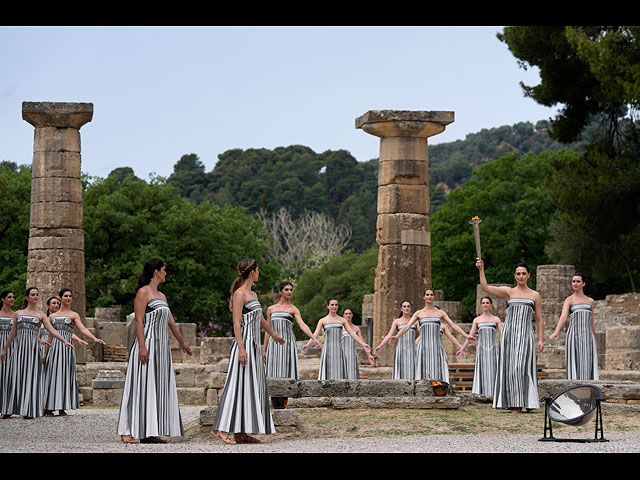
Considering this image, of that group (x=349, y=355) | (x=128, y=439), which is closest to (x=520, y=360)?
(x=349, y=355)

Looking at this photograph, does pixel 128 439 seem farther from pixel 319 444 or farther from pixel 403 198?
pixel 403 198

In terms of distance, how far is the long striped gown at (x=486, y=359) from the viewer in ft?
57.4

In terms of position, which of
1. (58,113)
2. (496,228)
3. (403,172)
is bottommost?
(403,172)

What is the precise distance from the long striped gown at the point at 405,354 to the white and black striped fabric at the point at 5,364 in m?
6.00

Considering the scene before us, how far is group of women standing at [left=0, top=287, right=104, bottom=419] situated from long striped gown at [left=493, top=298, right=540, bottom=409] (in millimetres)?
5682

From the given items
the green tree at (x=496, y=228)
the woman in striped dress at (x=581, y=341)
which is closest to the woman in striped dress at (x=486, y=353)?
the woman in striped dress at (x=581, y=341)

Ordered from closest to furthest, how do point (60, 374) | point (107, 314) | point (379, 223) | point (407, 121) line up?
1. point (60, 374)
2. point (407, 121)
3. point (379, 223)
4. point (107, 314)

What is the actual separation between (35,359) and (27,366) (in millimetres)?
168

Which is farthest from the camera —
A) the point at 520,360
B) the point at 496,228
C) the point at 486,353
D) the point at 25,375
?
the point at 496,228

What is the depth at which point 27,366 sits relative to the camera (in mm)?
17062

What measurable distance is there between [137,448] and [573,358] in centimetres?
866

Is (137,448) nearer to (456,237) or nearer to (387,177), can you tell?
(387,177)

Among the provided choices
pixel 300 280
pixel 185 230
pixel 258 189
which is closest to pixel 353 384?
pixel 185 230

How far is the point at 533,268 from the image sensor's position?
160 ft
